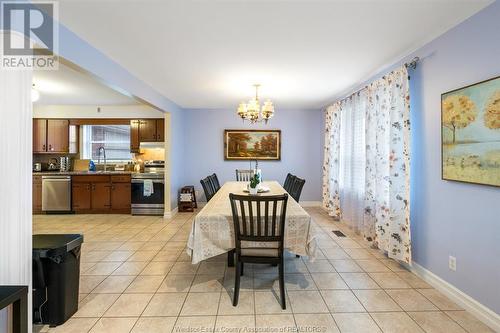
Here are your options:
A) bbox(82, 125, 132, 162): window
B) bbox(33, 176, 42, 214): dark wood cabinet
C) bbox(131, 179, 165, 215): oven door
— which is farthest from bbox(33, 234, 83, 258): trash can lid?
bbox(82, 125, 132, 162): window

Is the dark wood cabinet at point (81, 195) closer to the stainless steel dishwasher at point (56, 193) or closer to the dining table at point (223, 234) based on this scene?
the stainless steel dishwasher at point (56, 193)

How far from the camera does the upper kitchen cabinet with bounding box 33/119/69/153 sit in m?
5.62

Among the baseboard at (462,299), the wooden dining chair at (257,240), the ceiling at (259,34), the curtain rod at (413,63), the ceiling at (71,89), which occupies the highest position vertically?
the ceiling at (71,89)

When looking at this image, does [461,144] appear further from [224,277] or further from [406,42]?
[224,277]

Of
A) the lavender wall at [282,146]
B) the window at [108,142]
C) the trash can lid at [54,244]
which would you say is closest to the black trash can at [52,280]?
the trash can lid at [54,244]

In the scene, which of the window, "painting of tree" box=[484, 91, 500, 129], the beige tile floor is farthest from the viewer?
the window

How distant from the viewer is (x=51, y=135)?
5648mm

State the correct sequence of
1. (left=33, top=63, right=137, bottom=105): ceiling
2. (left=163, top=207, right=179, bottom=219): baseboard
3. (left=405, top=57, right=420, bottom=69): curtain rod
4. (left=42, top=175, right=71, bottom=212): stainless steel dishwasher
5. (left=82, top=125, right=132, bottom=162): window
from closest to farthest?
(left=405, top=57, right=420, bottom=69): curtain rod
(left=33, top=63, right=137, bottom=105): ceiling
(left=163, top=207, right=179, bottom=219): baseboard
(left=42, top=175, right=71, bottom=212): stainless steel dishwasher
(left=82, top=125, right=132, bottom=162): window

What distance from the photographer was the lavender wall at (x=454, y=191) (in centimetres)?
190

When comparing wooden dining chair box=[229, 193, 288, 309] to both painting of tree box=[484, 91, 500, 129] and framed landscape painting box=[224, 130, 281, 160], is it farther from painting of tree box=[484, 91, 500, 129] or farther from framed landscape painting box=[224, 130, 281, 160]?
framed landscape painting box=[224, 130, 281, 160]

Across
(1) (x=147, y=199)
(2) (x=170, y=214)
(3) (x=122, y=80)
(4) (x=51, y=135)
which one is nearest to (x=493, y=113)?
(3) (x=122, y=80)

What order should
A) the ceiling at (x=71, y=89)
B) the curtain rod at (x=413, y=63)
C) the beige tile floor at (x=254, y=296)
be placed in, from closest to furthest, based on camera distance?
the beige tile floor at (x=254, y=296) < the curtain rod at (x=413, y=63) < the ceiling at (x=71, y=89)

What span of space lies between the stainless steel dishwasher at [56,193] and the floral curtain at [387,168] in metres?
5.78

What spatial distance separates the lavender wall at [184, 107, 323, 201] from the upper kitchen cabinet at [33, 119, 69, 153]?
105 inches
